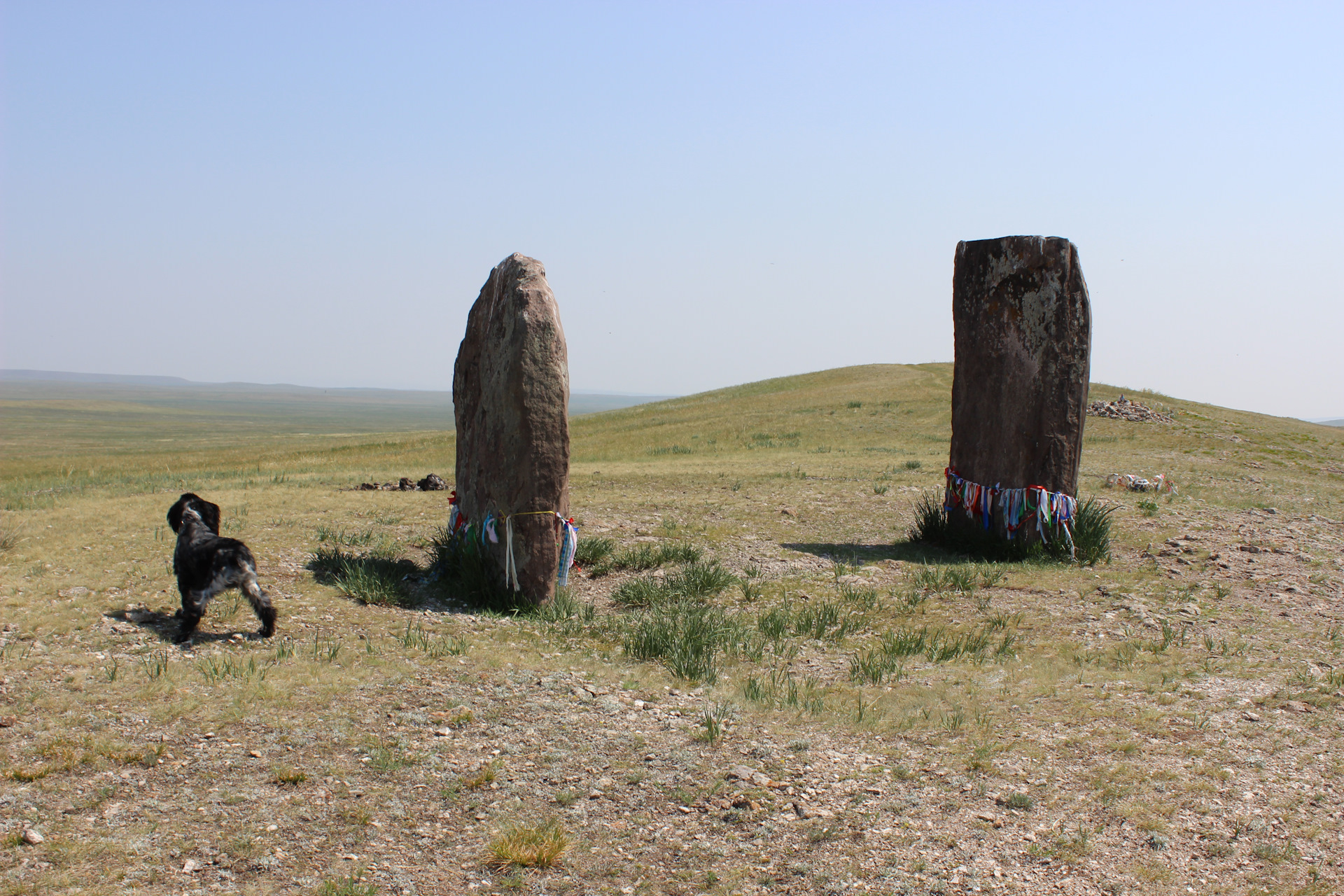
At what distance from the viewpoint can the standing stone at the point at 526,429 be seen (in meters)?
8.35

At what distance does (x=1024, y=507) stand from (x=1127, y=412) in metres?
18.1

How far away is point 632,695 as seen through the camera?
20.0ft

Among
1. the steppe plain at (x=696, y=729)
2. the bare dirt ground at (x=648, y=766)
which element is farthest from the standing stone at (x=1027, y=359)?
the bare dirt ground at (x=648, y=766)

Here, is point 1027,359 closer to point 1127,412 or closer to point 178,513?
point 178,513

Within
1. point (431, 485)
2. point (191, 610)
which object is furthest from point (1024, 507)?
point (431, 485)

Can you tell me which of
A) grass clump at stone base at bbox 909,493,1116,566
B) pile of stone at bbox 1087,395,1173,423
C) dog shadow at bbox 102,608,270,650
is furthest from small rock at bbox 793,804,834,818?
pile of stone at bbox 1087,395,1173,423

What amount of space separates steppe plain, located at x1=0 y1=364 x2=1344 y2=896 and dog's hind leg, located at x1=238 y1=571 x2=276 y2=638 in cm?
12

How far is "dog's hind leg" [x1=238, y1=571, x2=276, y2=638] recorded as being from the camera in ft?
22.2

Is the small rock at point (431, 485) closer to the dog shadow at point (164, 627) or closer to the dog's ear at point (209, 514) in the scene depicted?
the dog's ear at point (209, 514)

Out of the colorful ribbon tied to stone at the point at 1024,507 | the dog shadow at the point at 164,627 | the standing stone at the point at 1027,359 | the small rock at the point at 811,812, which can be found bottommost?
Result: the small rock at the point at 811,812

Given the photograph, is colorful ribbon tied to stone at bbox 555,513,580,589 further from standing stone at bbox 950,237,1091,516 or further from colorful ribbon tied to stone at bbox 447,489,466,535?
standing stone at bbox 950,237,1091,516

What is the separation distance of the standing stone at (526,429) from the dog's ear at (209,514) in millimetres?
2283

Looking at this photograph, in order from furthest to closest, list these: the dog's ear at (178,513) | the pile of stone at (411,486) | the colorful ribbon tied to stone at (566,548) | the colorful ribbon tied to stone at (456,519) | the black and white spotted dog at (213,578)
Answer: the pile of stone at (411,486) → the colorful ribbon tied to stone at (456,519) → the colorful ribbon tied to stone at (566,548) → the dog's ear at (178,513) → the black and white spotted dog at (213,578)

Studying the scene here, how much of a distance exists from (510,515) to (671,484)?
7962 mm
